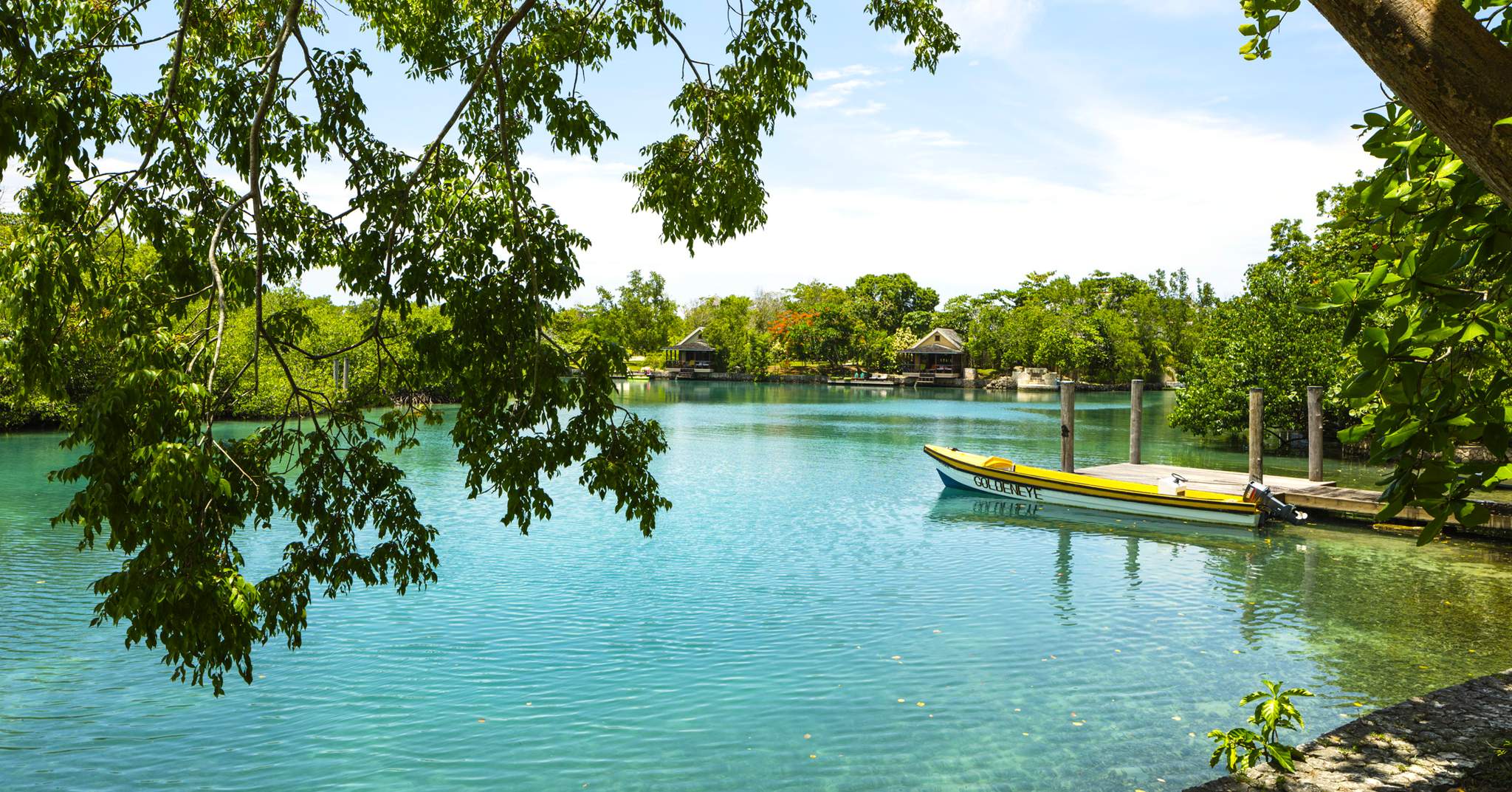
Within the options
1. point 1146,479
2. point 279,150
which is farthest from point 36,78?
point 1146,479

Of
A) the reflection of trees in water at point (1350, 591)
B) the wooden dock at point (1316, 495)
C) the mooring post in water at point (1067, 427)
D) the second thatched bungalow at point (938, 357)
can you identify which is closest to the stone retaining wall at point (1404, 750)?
the reflection of trees in water at point (1350, 591)

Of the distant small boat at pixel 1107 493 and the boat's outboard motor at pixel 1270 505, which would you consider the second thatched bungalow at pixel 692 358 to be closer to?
the distant small boat at pixel 1107 493

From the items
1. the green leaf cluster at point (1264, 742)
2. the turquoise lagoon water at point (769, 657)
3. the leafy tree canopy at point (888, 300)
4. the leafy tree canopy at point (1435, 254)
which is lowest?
the turquoise lagoon water at point (769, 657)

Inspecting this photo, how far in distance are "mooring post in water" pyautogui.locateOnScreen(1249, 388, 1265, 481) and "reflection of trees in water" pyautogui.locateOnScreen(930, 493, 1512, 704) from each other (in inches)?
76.3

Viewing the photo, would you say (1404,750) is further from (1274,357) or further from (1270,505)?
(1274,357)

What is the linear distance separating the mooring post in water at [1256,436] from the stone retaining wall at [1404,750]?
36.8 ft

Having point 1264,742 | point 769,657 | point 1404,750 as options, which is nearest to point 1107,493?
point 769,657

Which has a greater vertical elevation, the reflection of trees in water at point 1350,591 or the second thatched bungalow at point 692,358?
the second thatched bungalow at point 692,358

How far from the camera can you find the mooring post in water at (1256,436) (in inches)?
672

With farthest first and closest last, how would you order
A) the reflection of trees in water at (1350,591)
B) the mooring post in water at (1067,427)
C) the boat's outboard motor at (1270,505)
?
the mooring post in water at (1067,427) → the boat's outboard motor at (1270,505) → the reflection of trees in water at (1350,591)

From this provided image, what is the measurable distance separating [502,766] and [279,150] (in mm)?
4514

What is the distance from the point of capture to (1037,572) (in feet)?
41.5

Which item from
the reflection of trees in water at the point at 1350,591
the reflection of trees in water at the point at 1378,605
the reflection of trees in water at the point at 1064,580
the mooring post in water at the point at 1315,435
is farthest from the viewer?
the mooring post in water at the point at 1315,435

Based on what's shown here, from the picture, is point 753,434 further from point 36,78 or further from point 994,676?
point 36,78
